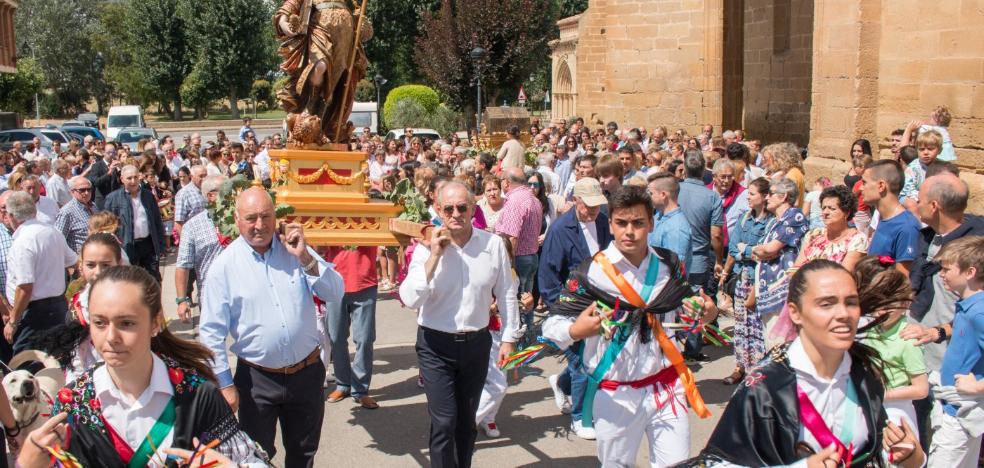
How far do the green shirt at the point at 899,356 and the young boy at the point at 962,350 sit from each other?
1.51ft

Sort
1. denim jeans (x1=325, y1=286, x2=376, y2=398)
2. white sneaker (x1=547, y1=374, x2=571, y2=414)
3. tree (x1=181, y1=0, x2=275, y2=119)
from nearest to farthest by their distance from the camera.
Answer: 1. white sneaker (x1=547, y1=374, x2=571, y2=414)
2. denim jeans (x1=325, y1=286, x2=376, y2=398)
3. tree (x1=181, y1=0, x2=275, y2=119)

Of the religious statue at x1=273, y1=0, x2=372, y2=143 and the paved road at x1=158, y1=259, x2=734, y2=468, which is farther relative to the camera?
the religious statue at x1=273, y1=0, x2=372, y2=143

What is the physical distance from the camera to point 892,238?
6645 millimetres

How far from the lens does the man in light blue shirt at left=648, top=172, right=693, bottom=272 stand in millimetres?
7520

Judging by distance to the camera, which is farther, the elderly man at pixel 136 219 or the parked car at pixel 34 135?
the parked car at pixel 34 135

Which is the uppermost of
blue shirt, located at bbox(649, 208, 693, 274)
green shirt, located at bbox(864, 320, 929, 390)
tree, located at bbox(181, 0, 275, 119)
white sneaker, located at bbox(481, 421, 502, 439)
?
tree, located at bbox(181, 0, 275, 119)

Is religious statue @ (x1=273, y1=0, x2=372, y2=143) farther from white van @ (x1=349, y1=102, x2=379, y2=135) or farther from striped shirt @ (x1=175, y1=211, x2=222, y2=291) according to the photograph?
white van @ (x1=349, y1=102, x2=379, y2=135)

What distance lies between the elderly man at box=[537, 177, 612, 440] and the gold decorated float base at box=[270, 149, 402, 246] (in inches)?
43.7

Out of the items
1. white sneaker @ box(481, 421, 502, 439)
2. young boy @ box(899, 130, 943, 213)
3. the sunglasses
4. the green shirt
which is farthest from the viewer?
young boy @ box(899, 130, 943, 213)

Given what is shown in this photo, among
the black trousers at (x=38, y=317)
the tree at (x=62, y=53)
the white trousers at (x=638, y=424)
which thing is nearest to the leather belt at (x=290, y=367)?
the white trousers at (x=638, y=424)

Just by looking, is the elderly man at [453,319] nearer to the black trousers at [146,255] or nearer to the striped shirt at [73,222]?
the striped shirt at [73,222]

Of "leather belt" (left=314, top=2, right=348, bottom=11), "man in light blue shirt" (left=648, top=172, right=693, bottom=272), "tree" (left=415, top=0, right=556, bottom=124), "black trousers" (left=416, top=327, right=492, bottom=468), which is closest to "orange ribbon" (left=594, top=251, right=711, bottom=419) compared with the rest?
"black trousers" (left=416, top=327, right=492, bottom=468)

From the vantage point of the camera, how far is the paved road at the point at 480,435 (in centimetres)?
661

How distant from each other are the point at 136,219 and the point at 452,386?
19.1ft
